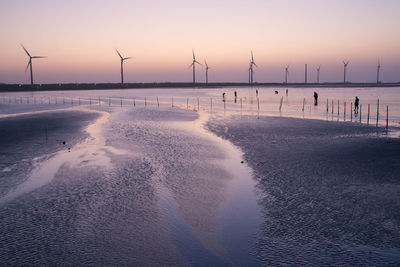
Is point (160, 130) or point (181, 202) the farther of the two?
point (160, 130)

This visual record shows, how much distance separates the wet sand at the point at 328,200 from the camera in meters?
7.37

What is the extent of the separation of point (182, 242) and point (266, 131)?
19.3 m

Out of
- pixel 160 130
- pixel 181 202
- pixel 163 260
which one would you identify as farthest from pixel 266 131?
pixel 163 260

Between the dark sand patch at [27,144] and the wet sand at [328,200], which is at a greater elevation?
the dark sand patch at [27,144]

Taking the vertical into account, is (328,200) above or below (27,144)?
below

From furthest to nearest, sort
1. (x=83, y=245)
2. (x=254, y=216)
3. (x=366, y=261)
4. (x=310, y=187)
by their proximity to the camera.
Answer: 1. (x=310, y=187)
2. (x=254, y=216)
3. (x=83, y=245)
4. (x=366, y=261)

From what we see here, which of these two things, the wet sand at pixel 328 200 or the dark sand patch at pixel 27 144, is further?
the dark sand patch at pixel 27 144

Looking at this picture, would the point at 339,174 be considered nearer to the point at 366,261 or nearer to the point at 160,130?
the point at 366,261

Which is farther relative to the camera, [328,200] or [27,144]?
[27,144]

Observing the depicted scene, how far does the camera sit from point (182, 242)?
795 centimetres

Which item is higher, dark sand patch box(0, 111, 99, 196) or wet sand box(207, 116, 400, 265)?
dark sand patch box(0, 111, 99, 196)

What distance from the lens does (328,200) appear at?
10594 mm

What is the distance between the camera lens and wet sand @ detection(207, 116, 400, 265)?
290 inches

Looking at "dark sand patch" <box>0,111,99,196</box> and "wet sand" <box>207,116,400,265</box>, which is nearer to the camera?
"wet sand" <box>207,116,400,265</box>
